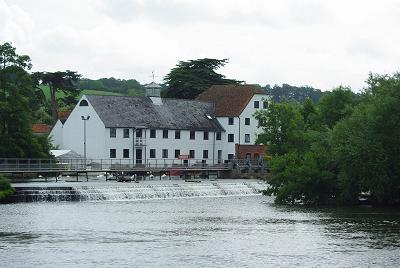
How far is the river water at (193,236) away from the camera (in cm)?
4459

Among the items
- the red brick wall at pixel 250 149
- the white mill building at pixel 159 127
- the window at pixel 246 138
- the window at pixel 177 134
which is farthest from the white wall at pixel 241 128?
the window at pixel 177 134

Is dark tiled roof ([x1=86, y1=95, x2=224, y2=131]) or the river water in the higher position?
dark tiled roof ([x1=86, y1=95, x2=224, y2=131])

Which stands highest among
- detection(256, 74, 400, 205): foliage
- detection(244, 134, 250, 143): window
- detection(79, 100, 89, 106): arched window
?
detection(79, 100, 89, 106): arched window

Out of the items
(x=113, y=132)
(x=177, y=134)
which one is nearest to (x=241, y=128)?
(x=177, y=134)

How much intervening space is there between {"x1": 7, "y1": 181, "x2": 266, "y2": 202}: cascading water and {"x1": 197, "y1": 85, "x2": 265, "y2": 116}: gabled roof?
31.4 meters

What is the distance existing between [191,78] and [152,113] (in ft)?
93.9

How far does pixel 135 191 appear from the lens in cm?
8438

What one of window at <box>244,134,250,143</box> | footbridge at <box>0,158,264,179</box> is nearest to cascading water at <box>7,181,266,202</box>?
footbridge at <box>0,158,264,179</box>

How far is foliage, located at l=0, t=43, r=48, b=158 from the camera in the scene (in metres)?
95.6

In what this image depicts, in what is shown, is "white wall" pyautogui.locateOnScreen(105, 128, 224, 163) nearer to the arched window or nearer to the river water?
the arched window

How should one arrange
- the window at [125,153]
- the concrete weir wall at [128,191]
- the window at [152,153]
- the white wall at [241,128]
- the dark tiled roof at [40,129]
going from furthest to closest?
the dark tiled roof at [40,129]
the white wall at [241,128]
the window at [152,153]
the window at [125,153]
the concrete weir wall at [128,191]

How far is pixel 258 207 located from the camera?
2945 inches

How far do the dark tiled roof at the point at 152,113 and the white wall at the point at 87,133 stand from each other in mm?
1079

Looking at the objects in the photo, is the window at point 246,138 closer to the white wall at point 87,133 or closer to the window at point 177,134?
the window at point 177,134
